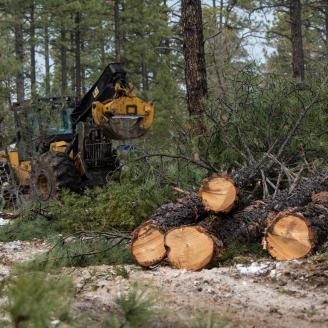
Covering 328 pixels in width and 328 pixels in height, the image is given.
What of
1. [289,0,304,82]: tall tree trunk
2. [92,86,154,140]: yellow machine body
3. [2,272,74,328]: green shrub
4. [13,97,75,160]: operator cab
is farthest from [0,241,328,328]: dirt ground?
[289,0,304,82]: tall tree trunk

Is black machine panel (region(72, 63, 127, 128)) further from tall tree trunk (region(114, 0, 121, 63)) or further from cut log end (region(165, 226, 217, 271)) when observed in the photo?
tall tree trunk (region(114, 0, 121, 63))

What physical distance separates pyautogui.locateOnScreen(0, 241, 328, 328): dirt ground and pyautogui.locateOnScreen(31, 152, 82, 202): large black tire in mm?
4777

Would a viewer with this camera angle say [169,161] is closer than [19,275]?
No

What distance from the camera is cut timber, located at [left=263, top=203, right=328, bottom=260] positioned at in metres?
5.05

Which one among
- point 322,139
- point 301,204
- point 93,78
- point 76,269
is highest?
point 93,78

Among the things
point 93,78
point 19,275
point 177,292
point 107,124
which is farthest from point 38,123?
point 93,78

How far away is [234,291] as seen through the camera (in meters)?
4.40

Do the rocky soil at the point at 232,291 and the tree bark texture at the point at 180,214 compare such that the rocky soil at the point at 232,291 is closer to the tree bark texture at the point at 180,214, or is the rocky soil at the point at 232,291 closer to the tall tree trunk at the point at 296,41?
the tree bark texture at the point at 180,214

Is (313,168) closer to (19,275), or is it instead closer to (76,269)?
(76,269)

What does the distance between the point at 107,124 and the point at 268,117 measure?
10.5 feet

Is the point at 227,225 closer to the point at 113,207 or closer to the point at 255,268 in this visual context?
the point at 255,268

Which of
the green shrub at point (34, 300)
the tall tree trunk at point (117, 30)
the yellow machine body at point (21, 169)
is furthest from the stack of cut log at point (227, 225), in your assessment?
the tall tree trunk at point (117, 30)

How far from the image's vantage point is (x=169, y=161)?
7.69m

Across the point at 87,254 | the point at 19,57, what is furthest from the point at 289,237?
the point at 19,57
